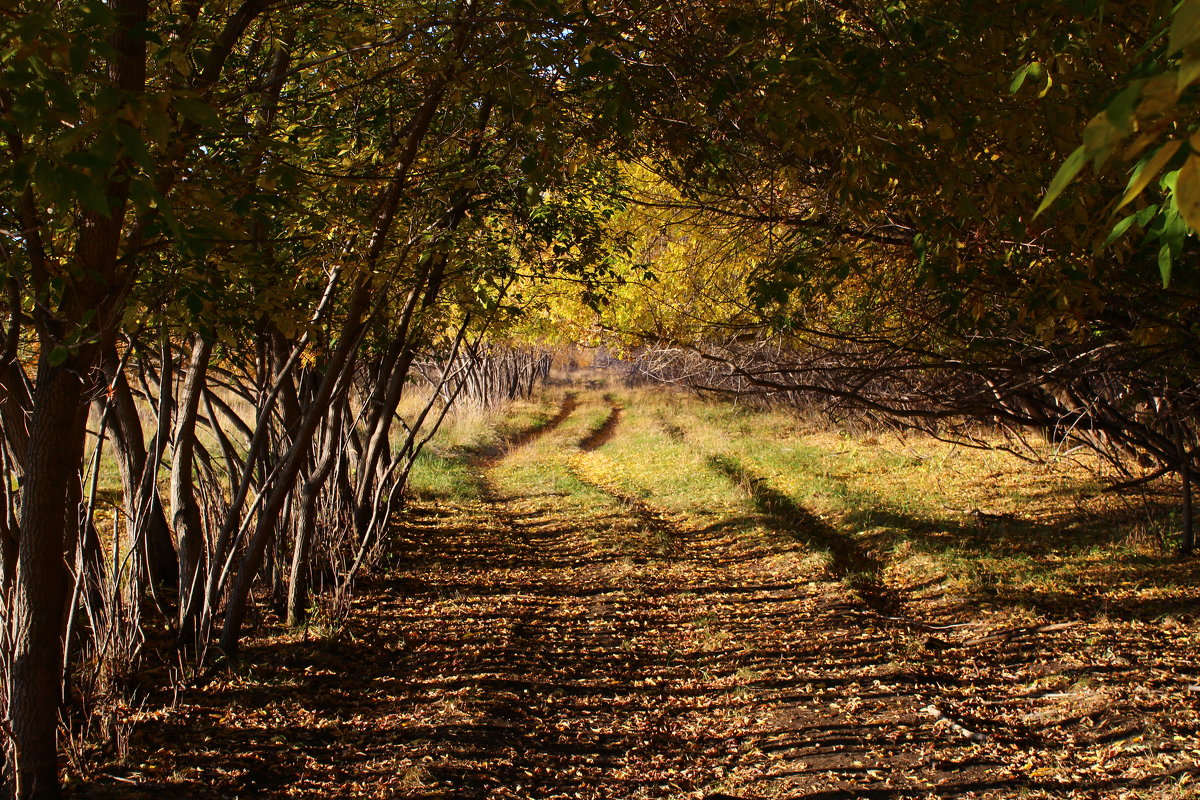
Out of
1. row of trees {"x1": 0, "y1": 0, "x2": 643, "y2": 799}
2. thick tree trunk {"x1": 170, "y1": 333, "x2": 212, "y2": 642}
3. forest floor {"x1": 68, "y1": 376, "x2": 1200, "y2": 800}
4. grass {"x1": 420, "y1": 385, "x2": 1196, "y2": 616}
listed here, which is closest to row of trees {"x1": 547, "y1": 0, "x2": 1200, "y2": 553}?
row of trees {"x1": 0, "y1": 0, "x2": 643, "y2": 799}

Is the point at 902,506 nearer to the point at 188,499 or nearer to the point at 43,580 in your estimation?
A: the point at 188,499

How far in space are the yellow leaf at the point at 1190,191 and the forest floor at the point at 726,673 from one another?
12.2 feet

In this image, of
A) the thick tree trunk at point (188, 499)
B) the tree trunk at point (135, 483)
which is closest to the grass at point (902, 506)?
the thick tree trunk at point (188, 499)

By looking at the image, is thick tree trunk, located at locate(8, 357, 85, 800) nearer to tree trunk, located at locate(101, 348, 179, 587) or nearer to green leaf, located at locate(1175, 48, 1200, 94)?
tree trunk, located at locate(101, 348, 179, 587)

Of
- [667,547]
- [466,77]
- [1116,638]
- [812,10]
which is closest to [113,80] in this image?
[466,77]

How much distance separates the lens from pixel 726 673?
569 cm

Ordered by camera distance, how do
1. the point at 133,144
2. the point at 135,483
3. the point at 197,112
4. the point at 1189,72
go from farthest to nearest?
1. the point at 135,483
2. the point at 197,112
3. the point at 133,144
4. the point at 1189,72

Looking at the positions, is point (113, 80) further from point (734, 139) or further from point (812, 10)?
point (734, 139)

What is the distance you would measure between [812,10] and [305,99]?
3387 mm

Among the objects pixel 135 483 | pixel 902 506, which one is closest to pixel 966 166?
pixel 135 483

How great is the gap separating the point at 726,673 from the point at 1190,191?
5.22 m

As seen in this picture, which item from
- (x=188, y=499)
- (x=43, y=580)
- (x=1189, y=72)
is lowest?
(x=188, y=499)

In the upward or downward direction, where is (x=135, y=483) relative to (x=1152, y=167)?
downward

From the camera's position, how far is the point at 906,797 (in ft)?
12.8
